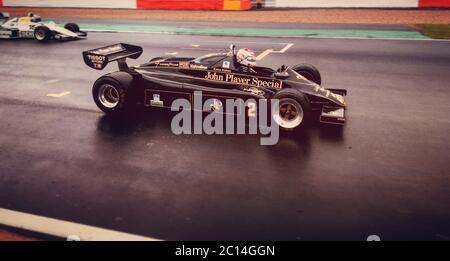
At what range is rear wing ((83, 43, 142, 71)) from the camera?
311 inches

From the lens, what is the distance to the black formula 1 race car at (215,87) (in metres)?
7.16

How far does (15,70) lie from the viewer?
12.3 m

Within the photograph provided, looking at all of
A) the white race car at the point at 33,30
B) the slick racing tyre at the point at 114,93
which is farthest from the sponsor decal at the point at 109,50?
the white race car at the point at 33,30

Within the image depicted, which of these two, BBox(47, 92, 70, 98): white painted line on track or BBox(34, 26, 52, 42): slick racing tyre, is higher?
BBox(34, 26, 52, 42): slick racing tyre

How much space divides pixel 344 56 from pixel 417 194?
9.81 metres

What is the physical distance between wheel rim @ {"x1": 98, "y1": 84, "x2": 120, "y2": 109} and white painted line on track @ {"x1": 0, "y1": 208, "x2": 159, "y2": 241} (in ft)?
12.1

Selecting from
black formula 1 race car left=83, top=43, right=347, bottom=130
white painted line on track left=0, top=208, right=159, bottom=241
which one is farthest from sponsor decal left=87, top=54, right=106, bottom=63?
white painted line on track left=0, top=208, right=159, bottom=241

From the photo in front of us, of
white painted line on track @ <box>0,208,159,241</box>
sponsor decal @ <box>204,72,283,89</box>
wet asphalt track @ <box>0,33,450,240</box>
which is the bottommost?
white painted line on track @ <box>0,208,159,241</box>

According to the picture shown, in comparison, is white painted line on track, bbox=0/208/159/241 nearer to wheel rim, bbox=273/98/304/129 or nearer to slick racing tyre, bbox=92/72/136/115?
slick racing tyre, bbox=92/72/136/115

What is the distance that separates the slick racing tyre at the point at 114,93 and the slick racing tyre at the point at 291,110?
293cm

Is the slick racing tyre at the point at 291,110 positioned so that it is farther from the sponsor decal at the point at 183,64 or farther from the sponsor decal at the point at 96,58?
the sponsor decal at the point at 96,58

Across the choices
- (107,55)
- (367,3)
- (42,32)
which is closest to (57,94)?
(107,55)
